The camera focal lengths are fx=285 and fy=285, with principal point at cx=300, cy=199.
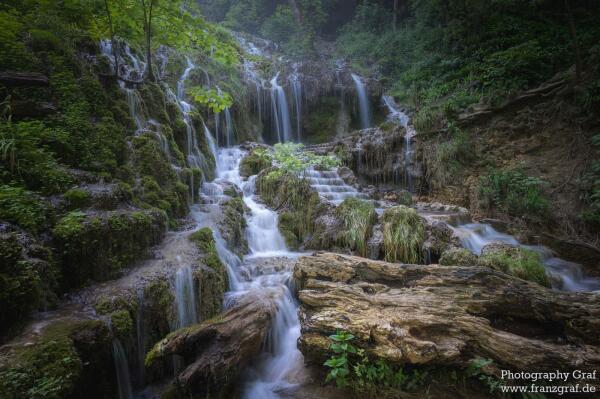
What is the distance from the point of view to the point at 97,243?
384 centimetres

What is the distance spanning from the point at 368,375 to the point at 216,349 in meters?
1.67

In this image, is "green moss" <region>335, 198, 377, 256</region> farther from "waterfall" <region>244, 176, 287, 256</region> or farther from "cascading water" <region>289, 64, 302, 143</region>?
"cascading water" <region>289, 64, 302, 143</region>

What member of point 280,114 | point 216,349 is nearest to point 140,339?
point 216,349

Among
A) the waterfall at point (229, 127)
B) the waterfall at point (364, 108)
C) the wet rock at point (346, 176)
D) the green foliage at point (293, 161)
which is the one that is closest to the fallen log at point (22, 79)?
the green foliage at point (293, 161)

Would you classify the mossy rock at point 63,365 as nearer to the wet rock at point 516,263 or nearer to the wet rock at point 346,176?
the wet rock at point 516,263

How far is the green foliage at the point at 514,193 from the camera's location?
25.0 ft

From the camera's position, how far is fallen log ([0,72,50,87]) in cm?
462

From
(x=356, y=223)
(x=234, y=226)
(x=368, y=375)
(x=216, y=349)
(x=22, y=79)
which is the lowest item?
(x=368, y=375)

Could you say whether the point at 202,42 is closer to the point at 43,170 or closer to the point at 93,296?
the point at 43,170

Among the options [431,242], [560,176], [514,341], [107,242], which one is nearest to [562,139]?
[560,176]

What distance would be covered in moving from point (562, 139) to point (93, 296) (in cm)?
1162

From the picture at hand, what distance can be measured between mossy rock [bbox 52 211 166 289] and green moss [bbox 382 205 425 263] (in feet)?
15.6

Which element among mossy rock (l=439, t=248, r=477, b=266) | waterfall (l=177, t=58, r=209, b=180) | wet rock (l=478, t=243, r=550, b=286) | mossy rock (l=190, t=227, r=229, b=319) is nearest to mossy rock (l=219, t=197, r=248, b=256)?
mossy rock (l=190, t=227, r=229, b=319)

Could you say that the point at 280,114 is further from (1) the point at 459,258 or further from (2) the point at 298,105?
(1) the point at 459,258
